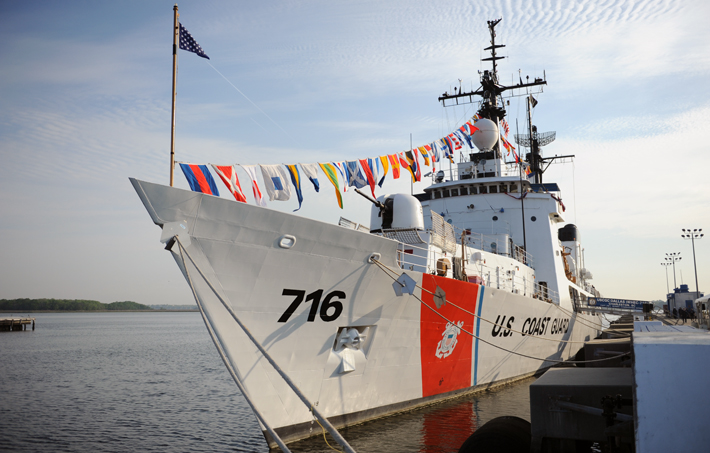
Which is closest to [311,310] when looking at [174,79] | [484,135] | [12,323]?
[174,79]

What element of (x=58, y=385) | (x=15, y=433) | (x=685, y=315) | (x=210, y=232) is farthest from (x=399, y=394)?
(x=685, y=315)

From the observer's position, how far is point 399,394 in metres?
8.98

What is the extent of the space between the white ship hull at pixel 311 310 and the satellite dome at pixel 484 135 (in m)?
7.94

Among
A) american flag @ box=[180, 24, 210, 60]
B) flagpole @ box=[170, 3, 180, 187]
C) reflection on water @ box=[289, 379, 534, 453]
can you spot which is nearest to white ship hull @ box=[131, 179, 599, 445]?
reflection on water @ box=[289, 379, 534, 453]

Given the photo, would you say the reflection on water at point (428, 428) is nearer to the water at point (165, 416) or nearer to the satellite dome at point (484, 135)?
the water at point (165, 416)

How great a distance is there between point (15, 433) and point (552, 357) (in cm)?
1490

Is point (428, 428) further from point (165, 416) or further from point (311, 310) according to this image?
point (165, 416)

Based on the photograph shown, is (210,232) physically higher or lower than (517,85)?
lower

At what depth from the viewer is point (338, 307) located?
7.78 metres

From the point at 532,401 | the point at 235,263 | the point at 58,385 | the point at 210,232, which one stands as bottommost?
the point at 58,385

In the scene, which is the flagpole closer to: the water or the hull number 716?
the hull number 716

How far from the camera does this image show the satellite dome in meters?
16.6

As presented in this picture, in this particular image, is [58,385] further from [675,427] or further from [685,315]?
[685,315]

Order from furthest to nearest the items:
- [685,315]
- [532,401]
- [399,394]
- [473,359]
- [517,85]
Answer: [685,315]
[517,85]
[473,359]
[399,394]
[532,401]
